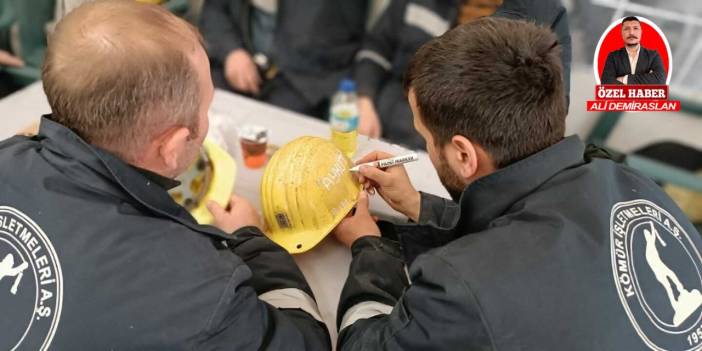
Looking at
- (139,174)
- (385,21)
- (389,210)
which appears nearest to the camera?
(139,174)

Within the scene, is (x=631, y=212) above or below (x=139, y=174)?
above

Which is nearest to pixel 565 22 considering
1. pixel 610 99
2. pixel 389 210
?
pixel 610 99

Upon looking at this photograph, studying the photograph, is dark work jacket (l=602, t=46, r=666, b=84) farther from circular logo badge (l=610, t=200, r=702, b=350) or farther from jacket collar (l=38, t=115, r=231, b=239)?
jacket collar (l=38, t=115, r=231, b=239)

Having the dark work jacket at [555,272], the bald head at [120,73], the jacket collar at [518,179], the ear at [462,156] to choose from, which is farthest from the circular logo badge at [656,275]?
the bald head at [120,73]

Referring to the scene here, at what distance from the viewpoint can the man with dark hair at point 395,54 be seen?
1.68 meters

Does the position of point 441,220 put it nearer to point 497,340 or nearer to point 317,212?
point 317,212

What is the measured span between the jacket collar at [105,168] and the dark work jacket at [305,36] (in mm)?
1221

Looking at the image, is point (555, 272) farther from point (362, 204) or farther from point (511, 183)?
point (362, 204)

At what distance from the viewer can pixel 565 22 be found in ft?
3.17

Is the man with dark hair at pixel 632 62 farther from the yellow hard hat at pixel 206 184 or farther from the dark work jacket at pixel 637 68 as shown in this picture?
the yellow hard hat at pixel 206 184

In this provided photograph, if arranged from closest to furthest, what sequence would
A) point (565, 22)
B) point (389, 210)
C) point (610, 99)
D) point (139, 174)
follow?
1. point (139, 174)
2. point (610, 99)
3. point (565, 22)
4. point (389, 210)

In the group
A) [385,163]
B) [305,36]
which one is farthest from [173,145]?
[305,36]

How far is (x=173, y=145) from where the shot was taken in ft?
2.62

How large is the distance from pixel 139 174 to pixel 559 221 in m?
0.62
